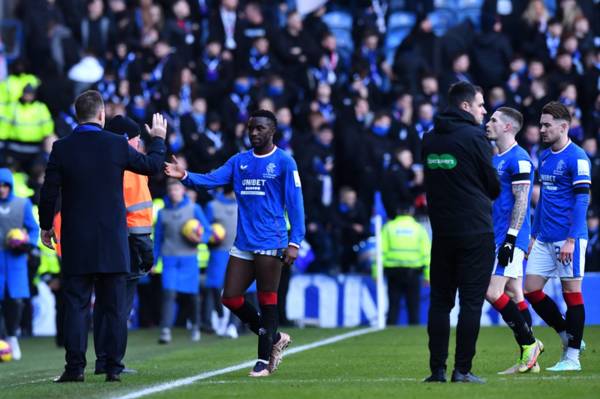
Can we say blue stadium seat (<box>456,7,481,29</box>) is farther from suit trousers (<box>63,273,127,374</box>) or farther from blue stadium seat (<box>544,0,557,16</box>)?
suit trousers (<box>63,273,127,374</box>)

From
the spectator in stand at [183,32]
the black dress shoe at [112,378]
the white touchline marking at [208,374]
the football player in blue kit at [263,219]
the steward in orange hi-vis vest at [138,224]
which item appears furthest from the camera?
the spectator in stand at [183,32]

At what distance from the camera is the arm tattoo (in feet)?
39.9

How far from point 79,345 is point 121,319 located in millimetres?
429

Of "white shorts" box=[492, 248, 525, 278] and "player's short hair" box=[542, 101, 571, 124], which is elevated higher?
"player's short hair" box=[542, 101, 571, 124]

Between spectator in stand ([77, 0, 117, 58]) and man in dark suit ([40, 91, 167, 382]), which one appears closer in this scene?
man in dark suit ([40, 91, 167, 382])

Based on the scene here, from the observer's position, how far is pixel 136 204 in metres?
13.7

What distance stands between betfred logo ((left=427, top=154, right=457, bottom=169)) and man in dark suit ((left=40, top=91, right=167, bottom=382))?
2.22 meters

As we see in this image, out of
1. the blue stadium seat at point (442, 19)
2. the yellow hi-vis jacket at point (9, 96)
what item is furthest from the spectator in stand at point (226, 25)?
the blue stadium seat at point (442, 19)

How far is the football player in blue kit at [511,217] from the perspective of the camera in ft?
40.7

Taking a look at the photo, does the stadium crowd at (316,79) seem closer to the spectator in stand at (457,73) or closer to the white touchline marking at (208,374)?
the spectator in stand at (457,73)

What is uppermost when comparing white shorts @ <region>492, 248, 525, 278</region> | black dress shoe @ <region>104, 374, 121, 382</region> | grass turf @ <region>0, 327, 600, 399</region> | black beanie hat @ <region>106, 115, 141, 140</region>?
black beanie hat @ <region>106, 115, 141, 140</region>

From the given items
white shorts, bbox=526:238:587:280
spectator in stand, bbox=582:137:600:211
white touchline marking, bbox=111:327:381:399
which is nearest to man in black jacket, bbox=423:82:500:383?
white touchline marking, bbox=111:327:381:399

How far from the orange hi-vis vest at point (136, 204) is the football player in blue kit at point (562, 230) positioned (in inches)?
138

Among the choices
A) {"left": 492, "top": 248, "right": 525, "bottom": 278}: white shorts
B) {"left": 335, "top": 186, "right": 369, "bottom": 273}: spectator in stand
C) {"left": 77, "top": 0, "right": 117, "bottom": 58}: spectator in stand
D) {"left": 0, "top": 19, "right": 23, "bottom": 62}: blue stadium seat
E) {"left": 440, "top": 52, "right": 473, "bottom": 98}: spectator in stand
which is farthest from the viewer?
{"left": 0, "top": 19, "right": 23, "bottom": 62}: blue stadium seat
